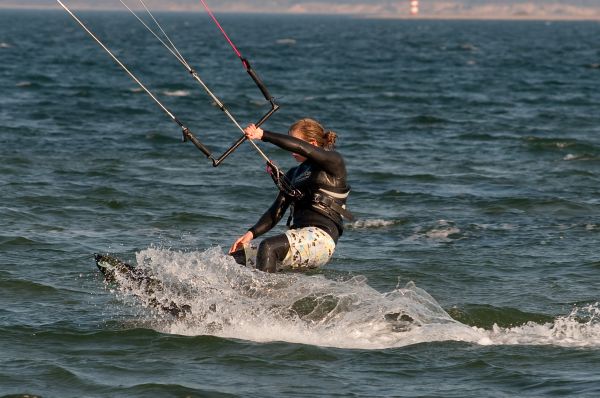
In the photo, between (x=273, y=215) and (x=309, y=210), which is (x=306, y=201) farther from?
(x=273, y=215)

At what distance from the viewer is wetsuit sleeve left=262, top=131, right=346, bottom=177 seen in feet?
30.1

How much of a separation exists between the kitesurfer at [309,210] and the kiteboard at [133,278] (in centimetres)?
67

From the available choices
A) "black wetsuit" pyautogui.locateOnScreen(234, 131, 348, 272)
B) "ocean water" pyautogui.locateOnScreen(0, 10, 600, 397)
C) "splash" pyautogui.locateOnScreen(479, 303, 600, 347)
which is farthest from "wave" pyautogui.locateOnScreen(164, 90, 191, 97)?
"splash" pyautogui.locateOnScreen(479, 303, 600, 347)

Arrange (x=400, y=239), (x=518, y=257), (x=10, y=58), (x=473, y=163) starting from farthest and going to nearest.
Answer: (x=10, y=58) < (x=473, y=163) < (x=400, y=239) < (x=518, y=257)

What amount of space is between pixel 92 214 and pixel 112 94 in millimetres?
20238

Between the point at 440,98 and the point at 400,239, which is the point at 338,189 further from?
the point at 440,98

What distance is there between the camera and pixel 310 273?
12.6 m

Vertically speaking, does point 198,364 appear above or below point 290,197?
below

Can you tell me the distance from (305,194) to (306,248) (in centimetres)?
50

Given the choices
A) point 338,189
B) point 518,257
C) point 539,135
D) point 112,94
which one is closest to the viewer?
point 338,189

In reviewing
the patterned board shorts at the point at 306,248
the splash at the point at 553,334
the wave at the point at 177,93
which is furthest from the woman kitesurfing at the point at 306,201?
the wave at the point at 177,93

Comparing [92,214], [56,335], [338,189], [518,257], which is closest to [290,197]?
[338,189]

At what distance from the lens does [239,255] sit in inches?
399

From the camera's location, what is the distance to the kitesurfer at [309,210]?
966cm
